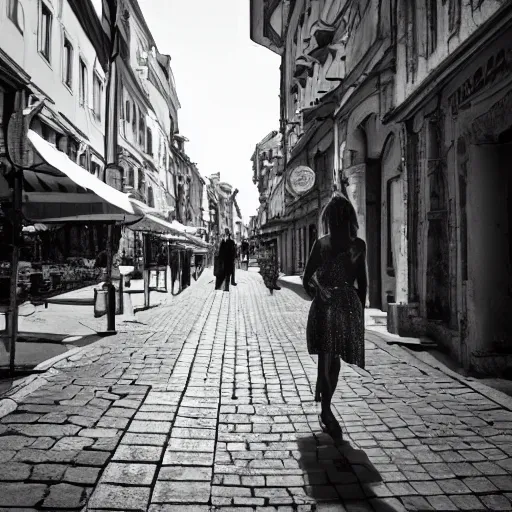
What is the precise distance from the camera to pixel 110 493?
3174mm

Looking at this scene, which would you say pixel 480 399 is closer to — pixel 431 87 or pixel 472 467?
pixel 472 467

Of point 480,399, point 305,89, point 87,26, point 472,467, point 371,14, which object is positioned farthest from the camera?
point 305,89

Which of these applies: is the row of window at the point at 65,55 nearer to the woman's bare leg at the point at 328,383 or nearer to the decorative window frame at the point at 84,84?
the decorative window frame at the point at 84,84

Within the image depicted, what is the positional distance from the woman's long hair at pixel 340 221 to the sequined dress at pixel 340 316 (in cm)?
11

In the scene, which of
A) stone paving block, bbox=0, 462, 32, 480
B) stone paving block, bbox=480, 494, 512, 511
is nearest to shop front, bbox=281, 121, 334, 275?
stone paving block, bbox=480, 494, 512, 511

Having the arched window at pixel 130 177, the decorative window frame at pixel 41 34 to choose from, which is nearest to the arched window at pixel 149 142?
the arched window at pixel 130 177

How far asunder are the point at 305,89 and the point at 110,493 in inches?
889

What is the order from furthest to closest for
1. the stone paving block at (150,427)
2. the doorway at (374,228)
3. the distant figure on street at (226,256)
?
the distant figure on street at (226,256)
the doorway at (374,228)
the stone paving block at (150,427)

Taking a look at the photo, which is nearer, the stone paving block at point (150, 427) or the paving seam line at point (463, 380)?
the stone paving block at point (150, 427)

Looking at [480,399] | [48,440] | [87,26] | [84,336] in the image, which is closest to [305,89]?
[87,26]

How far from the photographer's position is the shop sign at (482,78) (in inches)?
238

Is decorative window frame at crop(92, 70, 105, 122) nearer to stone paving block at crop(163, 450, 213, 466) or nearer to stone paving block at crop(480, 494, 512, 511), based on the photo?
stone paving block at crop(163, 450, 213, 466)

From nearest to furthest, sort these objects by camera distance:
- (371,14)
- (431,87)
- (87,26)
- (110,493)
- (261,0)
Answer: (110,493)
(431,87)
(371,14)
(87,26)
(261,0)

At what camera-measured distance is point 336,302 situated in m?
4.25
